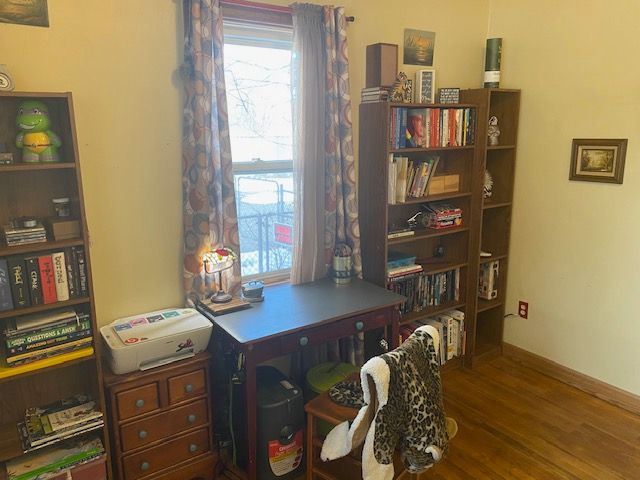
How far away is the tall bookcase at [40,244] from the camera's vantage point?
70.1 inches

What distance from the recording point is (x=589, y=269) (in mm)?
2969

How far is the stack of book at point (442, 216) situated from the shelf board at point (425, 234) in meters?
0.03

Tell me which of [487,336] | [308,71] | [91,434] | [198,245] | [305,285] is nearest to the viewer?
[91,434]

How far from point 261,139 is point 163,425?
1379 millimetres

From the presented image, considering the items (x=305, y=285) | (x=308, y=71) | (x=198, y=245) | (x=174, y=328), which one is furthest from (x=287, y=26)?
(x=174, y=328)

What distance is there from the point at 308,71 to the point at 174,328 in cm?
135

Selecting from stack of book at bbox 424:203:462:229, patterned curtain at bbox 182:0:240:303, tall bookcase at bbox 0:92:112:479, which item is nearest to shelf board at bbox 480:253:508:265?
stack of book at bbox 424:203:462:229

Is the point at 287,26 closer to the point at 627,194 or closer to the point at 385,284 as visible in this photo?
the point at 385,284

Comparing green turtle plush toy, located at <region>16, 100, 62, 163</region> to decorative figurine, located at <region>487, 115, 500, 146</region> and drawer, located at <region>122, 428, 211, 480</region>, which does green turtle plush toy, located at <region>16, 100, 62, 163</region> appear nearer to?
drawer, located at <region>122, 428, 211, 480</region>

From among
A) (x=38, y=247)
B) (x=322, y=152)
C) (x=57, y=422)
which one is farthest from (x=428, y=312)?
(x=38, y=247)

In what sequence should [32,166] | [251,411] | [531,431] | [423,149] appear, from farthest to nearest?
[423,149], [531,431], [251,411], [32,166]

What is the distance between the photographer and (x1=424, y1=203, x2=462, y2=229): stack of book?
305cm

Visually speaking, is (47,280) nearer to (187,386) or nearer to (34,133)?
(34,133)

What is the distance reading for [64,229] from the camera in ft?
6.08
